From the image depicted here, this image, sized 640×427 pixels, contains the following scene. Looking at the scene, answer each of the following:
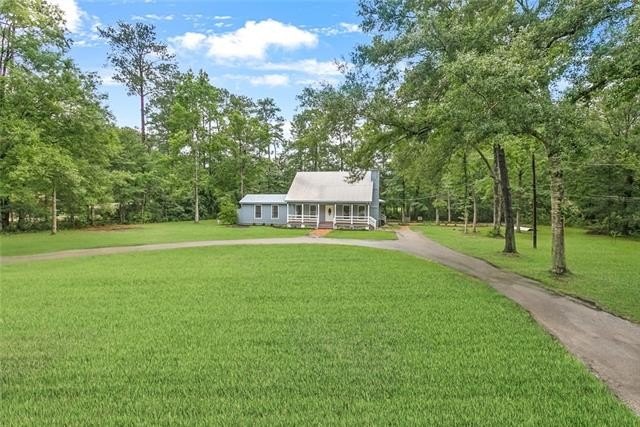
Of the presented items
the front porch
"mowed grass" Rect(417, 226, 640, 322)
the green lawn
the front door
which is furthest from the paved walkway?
the front door

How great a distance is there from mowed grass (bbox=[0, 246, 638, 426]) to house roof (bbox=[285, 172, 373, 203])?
20257 millimetres

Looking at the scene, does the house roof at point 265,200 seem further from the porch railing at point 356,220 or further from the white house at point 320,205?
the porch railing at point 356,220

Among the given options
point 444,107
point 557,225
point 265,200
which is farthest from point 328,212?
point 444,107

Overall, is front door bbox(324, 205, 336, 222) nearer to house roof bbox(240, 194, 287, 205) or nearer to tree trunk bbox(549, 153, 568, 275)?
house roof bbox(240, 194, 287, 205)

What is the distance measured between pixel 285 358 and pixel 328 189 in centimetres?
2590

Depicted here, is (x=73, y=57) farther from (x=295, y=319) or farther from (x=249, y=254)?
(x=295, y=319)

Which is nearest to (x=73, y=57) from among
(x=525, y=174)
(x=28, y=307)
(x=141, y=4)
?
(x=141, y=4)

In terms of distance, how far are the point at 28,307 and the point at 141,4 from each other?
8.67m

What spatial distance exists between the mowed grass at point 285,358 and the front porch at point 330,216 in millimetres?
19765

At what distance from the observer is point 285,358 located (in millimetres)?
4258

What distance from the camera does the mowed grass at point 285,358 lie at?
10.3 feet

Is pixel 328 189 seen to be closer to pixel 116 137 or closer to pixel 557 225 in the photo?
pixel 116 137

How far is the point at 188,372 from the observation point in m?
3.89

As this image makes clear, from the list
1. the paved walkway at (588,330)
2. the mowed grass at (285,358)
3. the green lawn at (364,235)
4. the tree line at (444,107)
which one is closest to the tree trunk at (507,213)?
the tree line at (444,107)
